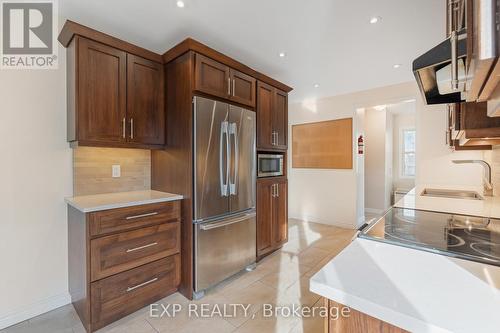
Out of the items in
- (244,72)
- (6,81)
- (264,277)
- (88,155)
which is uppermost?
(244,72)

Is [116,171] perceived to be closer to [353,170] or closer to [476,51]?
[476,51]

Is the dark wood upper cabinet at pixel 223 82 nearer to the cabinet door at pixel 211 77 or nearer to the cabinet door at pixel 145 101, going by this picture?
the cabinet door at pixel 211 77

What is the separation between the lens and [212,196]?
222cm

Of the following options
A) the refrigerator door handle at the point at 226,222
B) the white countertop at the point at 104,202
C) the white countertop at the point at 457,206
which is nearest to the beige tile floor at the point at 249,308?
the refrigerator door handle at the point at 226,222

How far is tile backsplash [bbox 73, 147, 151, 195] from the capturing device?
213 centimetres

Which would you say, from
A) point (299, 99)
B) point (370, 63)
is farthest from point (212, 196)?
point (299, 99)

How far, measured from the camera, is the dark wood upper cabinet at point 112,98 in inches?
72.7

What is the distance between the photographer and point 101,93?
1.95 meters

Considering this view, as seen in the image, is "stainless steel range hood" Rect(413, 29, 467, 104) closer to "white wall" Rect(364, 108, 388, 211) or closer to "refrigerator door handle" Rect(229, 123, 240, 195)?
"refrigerator door handle" Rect(229, 123, 240, 195)

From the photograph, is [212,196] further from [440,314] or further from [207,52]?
[440,314]

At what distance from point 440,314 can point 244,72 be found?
2.54m

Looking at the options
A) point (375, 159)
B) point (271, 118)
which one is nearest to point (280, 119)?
point (271, 118)

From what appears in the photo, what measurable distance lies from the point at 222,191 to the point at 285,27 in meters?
1.69

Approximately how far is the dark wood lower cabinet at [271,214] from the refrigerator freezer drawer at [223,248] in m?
0.19
